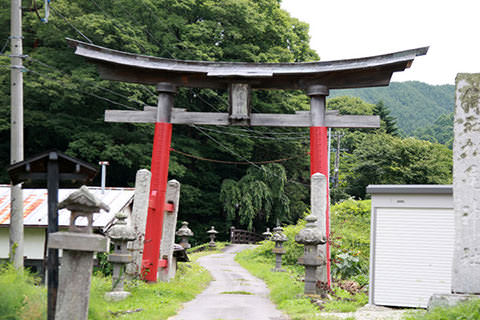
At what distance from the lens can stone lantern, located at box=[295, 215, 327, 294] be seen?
34.3 feet

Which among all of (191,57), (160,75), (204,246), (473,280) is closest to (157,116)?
(160,75)

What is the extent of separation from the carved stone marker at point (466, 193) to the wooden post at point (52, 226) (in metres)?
5.22

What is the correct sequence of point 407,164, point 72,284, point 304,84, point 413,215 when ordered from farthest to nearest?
1. point 407,164
2. point 304,84
3. point 413,215
4. point 72,284

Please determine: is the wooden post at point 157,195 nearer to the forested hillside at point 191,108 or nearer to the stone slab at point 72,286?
the stone slab at point 72,286

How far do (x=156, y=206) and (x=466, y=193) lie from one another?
24.5 ft

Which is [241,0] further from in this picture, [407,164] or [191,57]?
[407,164]

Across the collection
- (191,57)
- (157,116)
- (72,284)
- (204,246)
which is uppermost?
(191,57)

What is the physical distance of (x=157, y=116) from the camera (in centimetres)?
1293

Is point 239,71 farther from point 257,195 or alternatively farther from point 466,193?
point 257,195

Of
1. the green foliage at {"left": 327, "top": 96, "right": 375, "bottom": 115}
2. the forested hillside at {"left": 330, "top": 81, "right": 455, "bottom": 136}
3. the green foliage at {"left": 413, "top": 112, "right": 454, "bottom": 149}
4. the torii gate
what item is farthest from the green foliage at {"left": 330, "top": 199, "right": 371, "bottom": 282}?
the forested hillside at {"left": 330, "top": 81, "right": 455, "bottom": 136}

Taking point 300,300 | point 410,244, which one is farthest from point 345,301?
point 410,244

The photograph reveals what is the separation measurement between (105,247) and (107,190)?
11.6 m

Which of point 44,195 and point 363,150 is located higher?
point 363,150

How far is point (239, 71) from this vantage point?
41.8 ft
